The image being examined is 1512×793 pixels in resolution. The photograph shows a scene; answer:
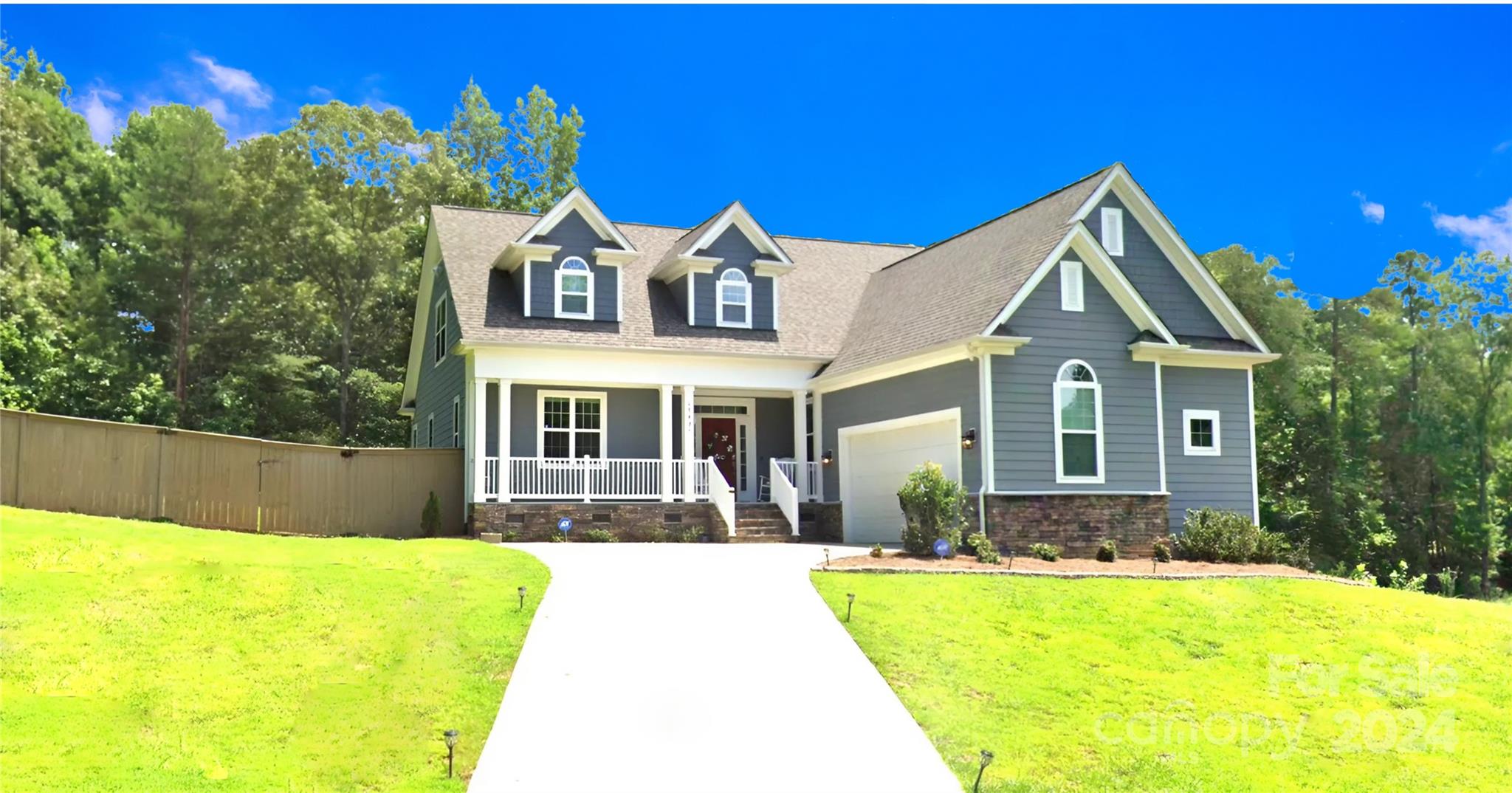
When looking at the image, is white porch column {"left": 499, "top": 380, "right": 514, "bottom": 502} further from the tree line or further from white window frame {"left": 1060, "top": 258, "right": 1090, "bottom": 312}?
the tree line

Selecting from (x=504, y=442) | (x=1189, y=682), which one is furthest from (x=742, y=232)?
(x=1189, y=682)

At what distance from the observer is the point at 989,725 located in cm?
983

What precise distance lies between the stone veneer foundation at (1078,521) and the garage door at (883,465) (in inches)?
61.8

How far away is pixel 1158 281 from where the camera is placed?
2330 cm

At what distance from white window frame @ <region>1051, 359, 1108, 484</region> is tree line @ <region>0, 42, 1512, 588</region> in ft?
58.4

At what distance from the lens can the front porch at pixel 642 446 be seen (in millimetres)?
22641

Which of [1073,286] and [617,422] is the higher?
[1073,286]

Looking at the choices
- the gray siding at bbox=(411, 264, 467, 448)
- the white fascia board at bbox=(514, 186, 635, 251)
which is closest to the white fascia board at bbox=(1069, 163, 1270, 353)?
the white fascia board at bbox=(514, 186, 635, 251)

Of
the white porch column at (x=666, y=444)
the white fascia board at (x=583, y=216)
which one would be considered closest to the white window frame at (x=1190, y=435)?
the white porch column at (x=666, y=444)

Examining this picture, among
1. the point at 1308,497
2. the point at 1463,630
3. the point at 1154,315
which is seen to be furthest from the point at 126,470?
the point at 1308,497

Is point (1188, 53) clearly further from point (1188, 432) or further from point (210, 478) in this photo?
point (210, 478)

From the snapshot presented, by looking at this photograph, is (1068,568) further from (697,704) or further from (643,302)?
(643,302)

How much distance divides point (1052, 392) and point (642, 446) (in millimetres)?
8962

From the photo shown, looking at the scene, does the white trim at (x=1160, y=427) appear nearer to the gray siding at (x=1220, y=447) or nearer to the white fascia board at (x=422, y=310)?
the gray siding at (x=1220, y=447)
